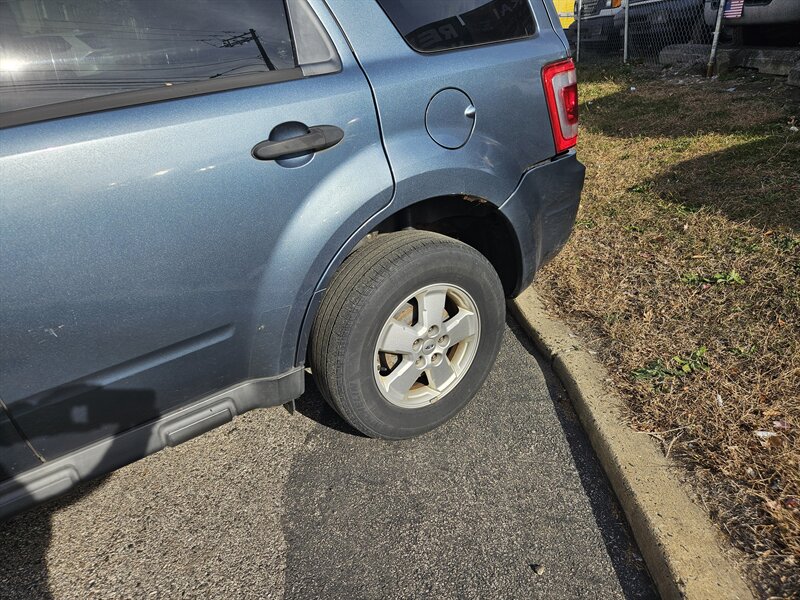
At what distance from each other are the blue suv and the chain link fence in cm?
736

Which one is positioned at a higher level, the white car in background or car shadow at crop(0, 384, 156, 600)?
the white car in background

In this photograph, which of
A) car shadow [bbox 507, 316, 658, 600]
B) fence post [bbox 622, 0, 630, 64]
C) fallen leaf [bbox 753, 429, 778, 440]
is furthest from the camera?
fence post [bbox 622, 0, 630, 64]

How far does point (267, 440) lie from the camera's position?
7.91ft

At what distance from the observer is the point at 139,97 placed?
158 centimetres

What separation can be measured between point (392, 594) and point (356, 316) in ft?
2.96

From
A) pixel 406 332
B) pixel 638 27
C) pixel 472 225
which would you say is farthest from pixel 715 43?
pixel 406 332

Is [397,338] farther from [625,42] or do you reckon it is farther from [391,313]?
[625,42]

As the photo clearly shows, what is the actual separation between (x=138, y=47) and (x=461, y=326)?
1.47 meters

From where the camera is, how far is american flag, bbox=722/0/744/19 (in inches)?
272

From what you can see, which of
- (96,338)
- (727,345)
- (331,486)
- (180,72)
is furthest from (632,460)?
(180,72)

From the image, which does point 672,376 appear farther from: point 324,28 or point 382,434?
point 324,28

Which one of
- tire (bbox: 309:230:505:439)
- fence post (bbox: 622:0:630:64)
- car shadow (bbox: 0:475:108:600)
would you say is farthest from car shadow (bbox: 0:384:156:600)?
fence post (bbox: 622:0:630:64)

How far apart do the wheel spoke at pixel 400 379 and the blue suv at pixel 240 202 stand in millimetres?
11

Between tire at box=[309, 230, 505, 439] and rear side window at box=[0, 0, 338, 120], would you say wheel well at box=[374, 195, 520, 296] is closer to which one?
tire at box=[309, 230, 505, 439]
